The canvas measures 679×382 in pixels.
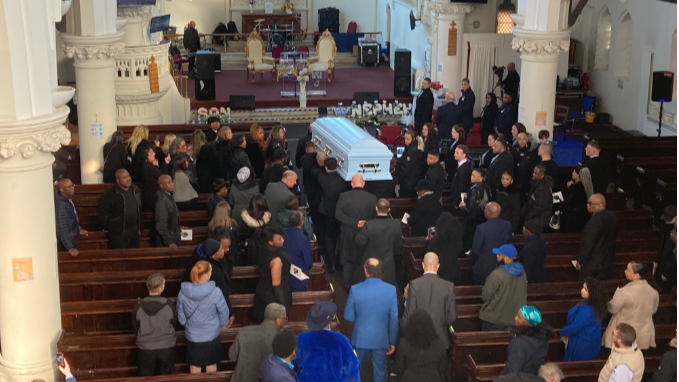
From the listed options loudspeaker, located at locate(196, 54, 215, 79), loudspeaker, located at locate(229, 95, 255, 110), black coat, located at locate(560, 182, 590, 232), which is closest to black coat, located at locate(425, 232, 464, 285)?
black coat, located at locate(560, 182, 590, 232)

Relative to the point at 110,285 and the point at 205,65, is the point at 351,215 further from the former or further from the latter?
the point at 205,65

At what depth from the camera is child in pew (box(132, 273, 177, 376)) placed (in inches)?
260

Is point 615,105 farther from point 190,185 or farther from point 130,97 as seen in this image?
point 190,185

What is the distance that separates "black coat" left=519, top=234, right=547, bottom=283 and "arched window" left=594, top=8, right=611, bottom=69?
11.4m

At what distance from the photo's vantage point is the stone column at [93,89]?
36.3ft

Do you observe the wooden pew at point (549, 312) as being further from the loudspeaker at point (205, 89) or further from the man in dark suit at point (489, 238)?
the loudspeaker at point (205, 89)

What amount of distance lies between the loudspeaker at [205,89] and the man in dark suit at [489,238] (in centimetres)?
1219

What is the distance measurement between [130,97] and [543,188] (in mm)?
8454

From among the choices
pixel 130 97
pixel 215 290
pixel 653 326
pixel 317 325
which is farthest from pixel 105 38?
pixel 653 326

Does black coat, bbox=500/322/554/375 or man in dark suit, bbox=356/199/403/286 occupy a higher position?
man in dark suit, bbox=356/199/403/286

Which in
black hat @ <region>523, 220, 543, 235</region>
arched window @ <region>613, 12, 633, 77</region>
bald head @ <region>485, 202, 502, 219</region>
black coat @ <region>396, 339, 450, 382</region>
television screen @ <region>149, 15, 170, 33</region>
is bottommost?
black coat @ <region>396, 339, 450, 382</region>

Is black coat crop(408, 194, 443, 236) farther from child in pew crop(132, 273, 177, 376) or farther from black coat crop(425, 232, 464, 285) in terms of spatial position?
child in pew crop(132, 273, 177, 376)

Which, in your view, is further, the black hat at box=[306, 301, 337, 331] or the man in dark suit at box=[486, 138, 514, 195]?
the man in dark suit at box=[486, 138, 514, 195]

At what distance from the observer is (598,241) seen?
27.4ft
